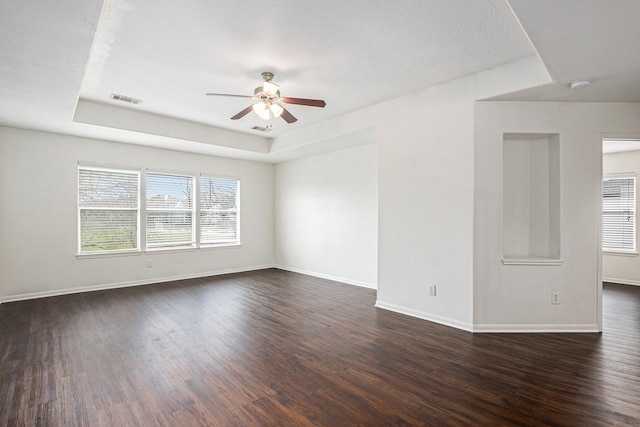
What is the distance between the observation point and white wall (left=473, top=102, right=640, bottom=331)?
347 centimetres

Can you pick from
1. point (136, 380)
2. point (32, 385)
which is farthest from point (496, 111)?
point (32, 385)

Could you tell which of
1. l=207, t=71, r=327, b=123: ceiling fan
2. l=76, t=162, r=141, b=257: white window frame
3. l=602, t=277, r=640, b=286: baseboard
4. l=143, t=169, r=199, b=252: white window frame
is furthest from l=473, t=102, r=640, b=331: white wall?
l=76, t=162, r=141, b=257: white window frame

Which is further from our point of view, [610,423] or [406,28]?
[406,28]

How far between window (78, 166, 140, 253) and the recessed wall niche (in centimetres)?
604

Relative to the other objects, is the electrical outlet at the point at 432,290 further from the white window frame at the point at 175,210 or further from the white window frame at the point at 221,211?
the white window frame at the point at 175,210

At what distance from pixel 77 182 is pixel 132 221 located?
1045 millimetres

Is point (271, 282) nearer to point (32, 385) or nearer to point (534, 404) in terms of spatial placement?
point (32, 385)

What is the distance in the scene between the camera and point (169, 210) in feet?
20.1

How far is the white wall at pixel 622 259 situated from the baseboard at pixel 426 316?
4.71m

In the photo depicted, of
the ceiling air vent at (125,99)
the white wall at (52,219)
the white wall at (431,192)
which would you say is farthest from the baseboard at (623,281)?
the ceiling air vent at (125,99)

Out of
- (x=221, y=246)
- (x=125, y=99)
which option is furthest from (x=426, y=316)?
(x=125, y=99)

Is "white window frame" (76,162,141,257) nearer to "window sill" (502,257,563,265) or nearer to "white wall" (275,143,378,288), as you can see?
"white wall" (275,143,378,288)

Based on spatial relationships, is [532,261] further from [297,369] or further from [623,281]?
[623,281]

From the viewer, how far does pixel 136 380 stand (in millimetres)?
2426
